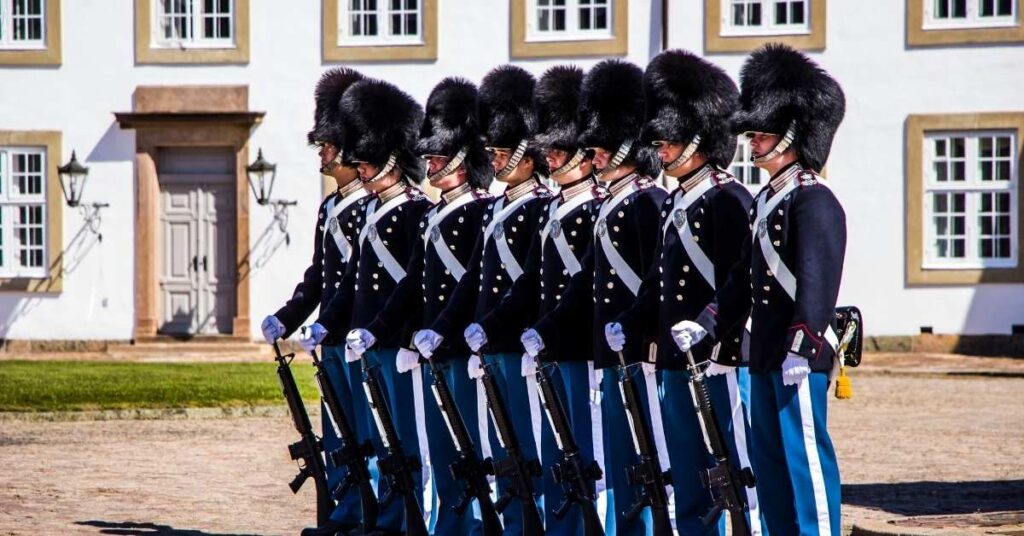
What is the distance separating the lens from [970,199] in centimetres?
2312

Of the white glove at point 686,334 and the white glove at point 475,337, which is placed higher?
the white glove at point 686,334

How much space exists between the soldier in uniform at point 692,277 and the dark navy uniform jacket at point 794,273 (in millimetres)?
181

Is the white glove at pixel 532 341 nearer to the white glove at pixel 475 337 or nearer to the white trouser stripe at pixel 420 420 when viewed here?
the white glove at pixel 475 337

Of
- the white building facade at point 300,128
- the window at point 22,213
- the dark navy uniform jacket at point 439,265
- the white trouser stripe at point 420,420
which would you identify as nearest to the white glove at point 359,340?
the dark navy uniform jacket at point 439,265

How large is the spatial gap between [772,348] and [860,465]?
541 cm

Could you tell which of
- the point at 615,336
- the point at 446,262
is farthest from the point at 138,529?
the point at 615,336

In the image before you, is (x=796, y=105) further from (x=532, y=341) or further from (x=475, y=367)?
(x=475, y=367)

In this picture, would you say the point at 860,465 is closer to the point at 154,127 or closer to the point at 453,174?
the point at 453,174

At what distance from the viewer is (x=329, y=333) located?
9.12 metres

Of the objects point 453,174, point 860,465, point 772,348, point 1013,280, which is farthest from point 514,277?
point 1013,280

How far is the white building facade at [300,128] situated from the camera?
22938mm

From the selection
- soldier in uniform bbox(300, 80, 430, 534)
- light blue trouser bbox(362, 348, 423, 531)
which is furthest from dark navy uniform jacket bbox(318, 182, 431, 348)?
light blue trouser bbox(362, 348, 423, 531)

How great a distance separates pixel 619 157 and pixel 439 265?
1107mm

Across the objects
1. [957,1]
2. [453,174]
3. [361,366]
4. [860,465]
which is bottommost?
[860,465]
